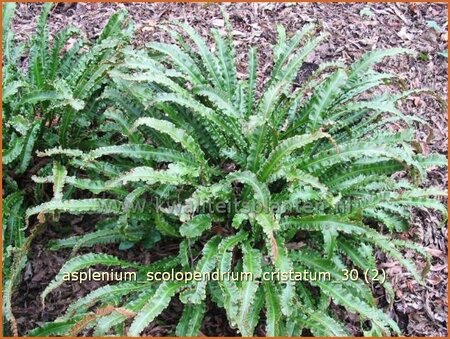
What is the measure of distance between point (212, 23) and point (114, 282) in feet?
9.04

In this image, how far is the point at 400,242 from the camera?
13.1 feet

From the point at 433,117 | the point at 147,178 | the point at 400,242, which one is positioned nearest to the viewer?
the point at 147,178

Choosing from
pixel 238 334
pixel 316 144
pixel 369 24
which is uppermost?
pixel 369 24

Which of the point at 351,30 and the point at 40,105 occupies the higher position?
the point at 351,30

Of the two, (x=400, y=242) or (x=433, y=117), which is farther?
(x=433, y=117)

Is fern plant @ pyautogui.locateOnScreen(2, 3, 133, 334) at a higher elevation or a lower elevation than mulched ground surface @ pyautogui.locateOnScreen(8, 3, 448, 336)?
lower

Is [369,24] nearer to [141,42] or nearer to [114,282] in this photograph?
[141,42]

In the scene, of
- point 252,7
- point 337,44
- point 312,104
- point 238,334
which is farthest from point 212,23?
point 238,334

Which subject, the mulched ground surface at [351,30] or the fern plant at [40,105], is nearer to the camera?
the fern plant at [40,105]

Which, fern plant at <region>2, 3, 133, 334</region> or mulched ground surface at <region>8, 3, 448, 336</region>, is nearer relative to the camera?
fern plant at <region>2, 3, 133, 334</region>

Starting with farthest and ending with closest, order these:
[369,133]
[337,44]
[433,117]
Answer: [337,44] → [433,117] → [369,133]

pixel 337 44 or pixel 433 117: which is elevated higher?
pixel 337 44

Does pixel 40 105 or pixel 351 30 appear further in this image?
pixel 351 30

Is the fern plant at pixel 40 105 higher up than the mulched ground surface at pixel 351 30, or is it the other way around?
the mulched ground surface at pixel 351 30
